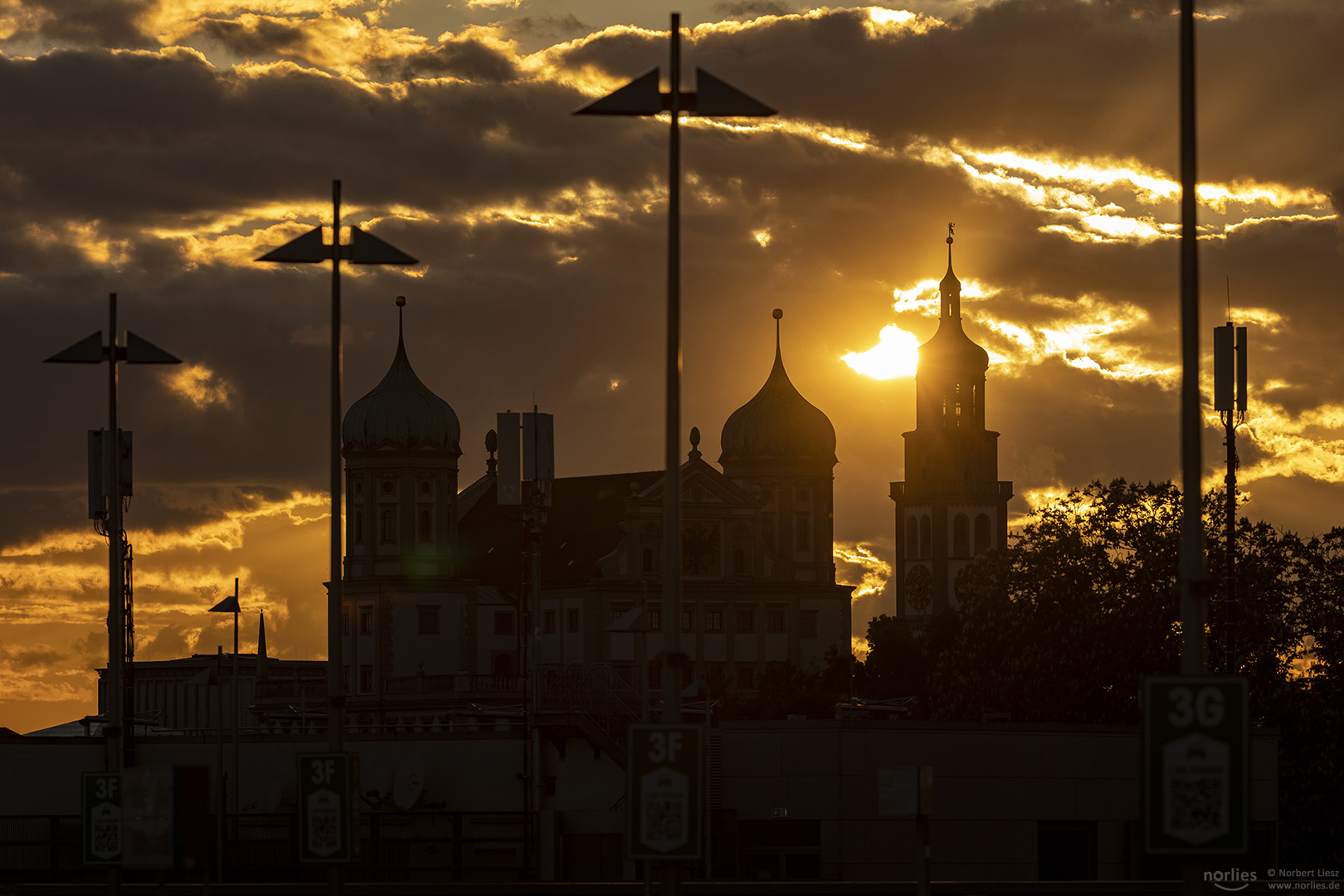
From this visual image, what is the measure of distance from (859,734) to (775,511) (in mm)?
83753

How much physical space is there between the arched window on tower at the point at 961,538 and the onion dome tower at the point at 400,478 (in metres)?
56.2

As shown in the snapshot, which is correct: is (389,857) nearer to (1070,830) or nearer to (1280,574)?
(1070,830)

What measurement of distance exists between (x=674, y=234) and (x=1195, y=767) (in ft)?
31.0

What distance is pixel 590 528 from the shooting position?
4857 inches

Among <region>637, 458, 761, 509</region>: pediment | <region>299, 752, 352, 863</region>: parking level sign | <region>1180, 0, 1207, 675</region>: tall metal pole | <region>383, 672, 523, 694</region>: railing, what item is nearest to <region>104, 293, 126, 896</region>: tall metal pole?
<region>299, 752, 352, 863</region>: parking level sign

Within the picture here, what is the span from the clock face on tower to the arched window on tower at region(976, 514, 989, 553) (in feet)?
15.0

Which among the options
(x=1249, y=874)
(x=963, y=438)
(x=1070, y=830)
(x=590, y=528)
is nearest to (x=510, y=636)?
(x=590, y=528)

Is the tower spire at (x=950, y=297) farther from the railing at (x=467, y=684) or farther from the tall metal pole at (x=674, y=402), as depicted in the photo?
the tall metal pole at (x=674, y=402)

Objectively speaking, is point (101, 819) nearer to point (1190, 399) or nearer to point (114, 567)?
point (114, 567)

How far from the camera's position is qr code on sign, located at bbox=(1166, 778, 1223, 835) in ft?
61.7

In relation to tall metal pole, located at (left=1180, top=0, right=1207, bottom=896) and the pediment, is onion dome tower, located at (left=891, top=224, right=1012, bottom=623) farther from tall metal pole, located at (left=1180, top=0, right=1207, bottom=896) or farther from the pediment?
tall metal pole, located at (left=1180, top=0, right=1207, bottom=896)

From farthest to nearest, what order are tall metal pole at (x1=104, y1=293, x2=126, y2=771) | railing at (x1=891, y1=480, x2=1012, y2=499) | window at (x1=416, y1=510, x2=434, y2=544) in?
railing at (x1=891, y1=480, x2=1012, y2=499) → window at (x1=416, y1=510, x2=434, y2=544) → tall metal pole at (x1=104, y1=293, x2=126, y2=771)

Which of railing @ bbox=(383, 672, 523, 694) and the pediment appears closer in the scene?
railing @ bbox=(383, 672, 523, 694)

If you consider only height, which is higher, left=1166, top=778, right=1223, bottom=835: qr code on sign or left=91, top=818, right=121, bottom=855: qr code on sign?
left=1166, top=778, right=1223, bottom=835: qr code on sign
